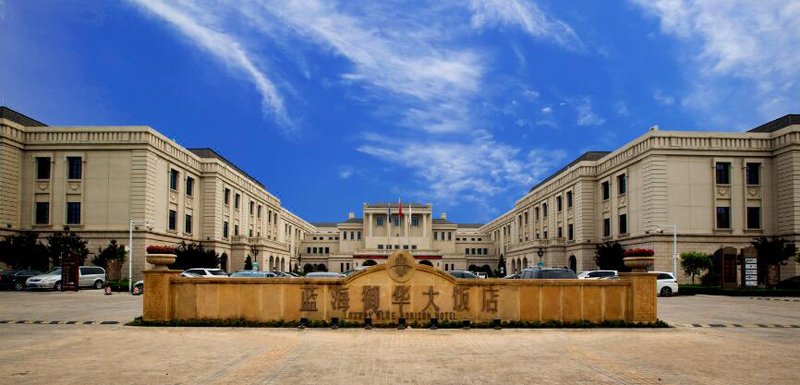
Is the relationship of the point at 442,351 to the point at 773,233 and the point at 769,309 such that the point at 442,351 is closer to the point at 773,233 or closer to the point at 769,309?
the point at 769,309

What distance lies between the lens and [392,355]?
1216 cm

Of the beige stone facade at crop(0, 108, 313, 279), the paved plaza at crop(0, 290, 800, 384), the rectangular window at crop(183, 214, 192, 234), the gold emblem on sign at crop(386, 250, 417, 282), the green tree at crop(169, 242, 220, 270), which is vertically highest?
the beige stone facade at crop(0, 108, 313, 279)

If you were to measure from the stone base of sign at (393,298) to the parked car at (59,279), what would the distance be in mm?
24388

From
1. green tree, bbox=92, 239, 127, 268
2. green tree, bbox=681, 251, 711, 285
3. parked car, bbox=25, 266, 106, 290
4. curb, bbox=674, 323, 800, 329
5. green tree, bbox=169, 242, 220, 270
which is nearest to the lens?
curb, bbox=674, 323, 800, 329

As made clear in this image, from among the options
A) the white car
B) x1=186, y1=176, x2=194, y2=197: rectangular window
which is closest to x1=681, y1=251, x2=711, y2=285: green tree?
the white car

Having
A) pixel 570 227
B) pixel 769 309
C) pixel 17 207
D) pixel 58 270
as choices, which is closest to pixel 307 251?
pixel 570 227

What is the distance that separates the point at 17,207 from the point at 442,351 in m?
46.2

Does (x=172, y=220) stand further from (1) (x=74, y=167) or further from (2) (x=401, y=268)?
(2) (x=401, y=268)

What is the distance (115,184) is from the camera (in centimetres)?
4756

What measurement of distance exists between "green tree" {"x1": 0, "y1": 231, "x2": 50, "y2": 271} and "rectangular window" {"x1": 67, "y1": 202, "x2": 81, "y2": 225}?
4.06 m

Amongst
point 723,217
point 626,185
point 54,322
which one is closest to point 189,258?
point 54,322

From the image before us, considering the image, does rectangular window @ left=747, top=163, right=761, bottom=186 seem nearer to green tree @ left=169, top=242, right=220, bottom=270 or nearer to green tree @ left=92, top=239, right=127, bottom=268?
green tree @ left=169, top=242, right=220, bottom=270

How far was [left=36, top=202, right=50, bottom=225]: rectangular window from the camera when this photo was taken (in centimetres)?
4778

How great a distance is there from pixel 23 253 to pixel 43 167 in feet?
27.0
